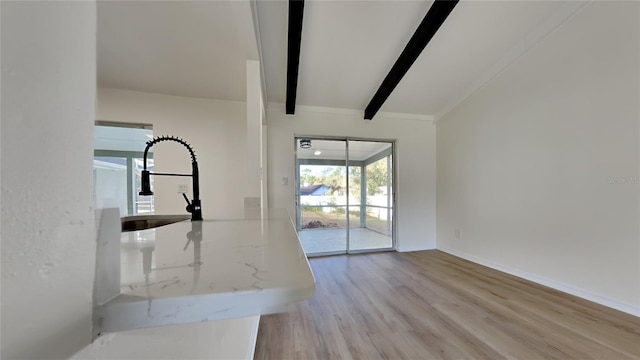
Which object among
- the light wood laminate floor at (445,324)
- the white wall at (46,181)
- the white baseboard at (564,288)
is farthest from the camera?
the white baseboard at (564,288)

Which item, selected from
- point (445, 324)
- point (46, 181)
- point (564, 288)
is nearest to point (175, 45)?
point (46, 181)

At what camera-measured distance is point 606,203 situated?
2.06 m

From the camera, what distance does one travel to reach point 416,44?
2.44 meters

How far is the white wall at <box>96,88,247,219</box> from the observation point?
2.58 metres

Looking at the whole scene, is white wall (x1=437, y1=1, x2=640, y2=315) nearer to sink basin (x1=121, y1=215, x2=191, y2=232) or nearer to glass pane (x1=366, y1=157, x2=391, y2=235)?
glass pane (x1=366, y1=157, x2=391, y2=235)

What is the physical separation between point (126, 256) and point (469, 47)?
355 centimetres

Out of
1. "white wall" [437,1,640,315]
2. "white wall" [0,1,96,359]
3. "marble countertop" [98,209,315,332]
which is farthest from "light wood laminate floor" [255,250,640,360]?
"white wall" [0,1,96,359]

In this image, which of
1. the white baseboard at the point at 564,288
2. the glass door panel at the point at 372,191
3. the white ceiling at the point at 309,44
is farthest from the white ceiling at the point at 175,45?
the white baseboard at the point at 564,288

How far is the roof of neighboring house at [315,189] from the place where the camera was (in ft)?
11.9

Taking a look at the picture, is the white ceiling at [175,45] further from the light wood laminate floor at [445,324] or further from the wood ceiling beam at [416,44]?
the light wood laminate floor at [445,324]

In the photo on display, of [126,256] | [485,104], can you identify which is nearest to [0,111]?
[126,256]

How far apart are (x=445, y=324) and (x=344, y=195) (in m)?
2.26

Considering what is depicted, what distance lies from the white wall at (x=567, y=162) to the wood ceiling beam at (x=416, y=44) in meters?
1.31

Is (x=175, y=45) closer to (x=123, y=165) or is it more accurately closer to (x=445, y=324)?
(x=123, y=165)
